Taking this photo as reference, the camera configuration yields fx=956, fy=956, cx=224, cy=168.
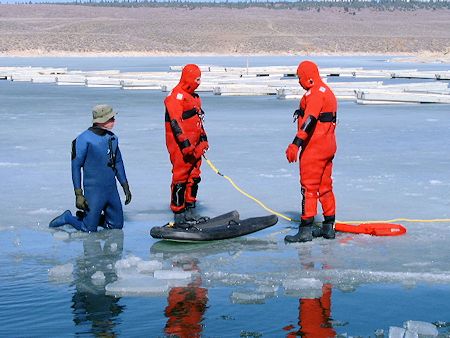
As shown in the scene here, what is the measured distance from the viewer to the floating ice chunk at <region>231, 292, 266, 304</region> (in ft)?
22.1

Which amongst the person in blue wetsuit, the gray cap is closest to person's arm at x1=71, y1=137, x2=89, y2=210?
the person in blue wetsuit

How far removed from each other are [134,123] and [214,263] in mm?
12571

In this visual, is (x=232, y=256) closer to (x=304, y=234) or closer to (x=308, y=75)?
(x=304, y=234)

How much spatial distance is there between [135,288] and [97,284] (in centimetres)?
34

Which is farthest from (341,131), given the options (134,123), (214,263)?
(214,263)

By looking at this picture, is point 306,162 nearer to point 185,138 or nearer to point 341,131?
point 185,138

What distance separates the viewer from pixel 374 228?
8.95 meters

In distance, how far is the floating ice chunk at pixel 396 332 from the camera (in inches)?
229

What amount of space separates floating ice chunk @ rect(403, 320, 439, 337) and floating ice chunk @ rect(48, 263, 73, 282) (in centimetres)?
271

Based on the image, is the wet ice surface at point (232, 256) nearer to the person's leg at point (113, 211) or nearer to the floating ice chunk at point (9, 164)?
the floating ice chunk at point (9, 164)

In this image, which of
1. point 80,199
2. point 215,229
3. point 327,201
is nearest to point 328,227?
point 327,201

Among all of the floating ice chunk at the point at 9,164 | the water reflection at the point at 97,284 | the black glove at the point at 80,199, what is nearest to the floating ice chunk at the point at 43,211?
the water reflection at the point at 97,284

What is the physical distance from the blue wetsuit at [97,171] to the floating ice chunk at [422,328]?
3872 mm

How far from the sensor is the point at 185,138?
8984 mm
